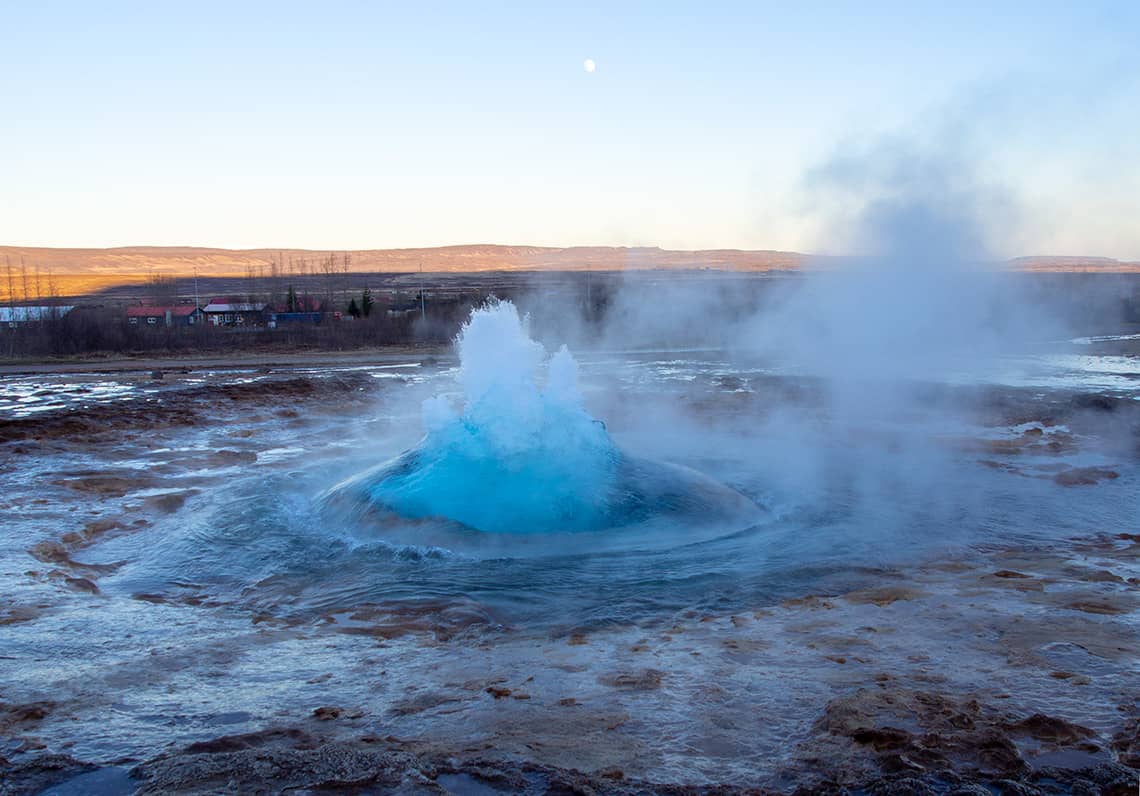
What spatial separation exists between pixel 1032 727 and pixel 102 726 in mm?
4019

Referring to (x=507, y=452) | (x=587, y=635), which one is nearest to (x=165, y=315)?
(x=507, y=452)

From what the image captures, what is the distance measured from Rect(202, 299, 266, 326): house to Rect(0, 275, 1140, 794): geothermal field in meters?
40.0

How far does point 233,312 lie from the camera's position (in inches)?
2119

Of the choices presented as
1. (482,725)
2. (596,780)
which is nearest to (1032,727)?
Result: (596,780)

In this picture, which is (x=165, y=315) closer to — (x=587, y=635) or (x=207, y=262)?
(x=587, y=635)

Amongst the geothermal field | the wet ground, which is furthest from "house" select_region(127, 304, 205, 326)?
the wet ground

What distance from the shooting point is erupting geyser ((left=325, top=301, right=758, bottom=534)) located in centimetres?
743

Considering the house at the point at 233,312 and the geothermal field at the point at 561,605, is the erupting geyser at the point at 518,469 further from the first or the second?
the house at the point at 233,312

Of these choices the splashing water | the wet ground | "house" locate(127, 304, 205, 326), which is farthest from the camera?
"house" locate(127, 304, 205, 326)

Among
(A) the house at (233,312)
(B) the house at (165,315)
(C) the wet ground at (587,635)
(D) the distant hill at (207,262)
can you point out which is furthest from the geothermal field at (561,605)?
(D) the distant hill at (207,262)

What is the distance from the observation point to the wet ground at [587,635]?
3.59m

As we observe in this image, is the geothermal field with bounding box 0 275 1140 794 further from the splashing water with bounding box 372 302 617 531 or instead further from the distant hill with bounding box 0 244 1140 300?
the distant hill with bounding box 0 244 1140 300

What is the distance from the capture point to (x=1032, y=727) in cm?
384

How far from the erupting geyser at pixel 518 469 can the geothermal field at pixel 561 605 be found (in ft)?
0.11
